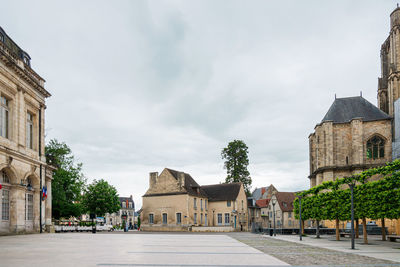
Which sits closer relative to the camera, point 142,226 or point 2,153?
point 2,153

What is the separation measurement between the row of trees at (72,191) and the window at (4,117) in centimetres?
1747

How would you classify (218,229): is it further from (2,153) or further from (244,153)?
(2,153)

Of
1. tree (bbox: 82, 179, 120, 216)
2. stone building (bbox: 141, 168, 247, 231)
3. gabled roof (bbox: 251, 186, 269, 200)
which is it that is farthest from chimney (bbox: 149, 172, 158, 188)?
gabled roof (bbox: 251, 186, 269, 200)

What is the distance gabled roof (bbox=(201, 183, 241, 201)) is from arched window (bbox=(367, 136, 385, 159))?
64.3 feet

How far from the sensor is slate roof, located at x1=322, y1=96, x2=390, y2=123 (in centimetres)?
5215

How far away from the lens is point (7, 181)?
2461 cm

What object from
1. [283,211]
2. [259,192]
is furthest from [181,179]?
[259,192]

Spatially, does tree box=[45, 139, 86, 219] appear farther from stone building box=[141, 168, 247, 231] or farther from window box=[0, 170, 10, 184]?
window box=[0, 170, 10, 184]

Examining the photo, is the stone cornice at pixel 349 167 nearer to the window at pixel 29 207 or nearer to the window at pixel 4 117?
the window at pixel 29 207

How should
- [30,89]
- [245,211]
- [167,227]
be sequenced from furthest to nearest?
1. [245,211]
2. [167,227]
3. [30,89]

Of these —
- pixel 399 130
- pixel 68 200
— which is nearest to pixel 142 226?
pixel 68 200

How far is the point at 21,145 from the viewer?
2591 centimetres

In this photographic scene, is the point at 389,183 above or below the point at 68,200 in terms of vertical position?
above

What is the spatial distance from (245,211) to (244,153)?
409 inches
